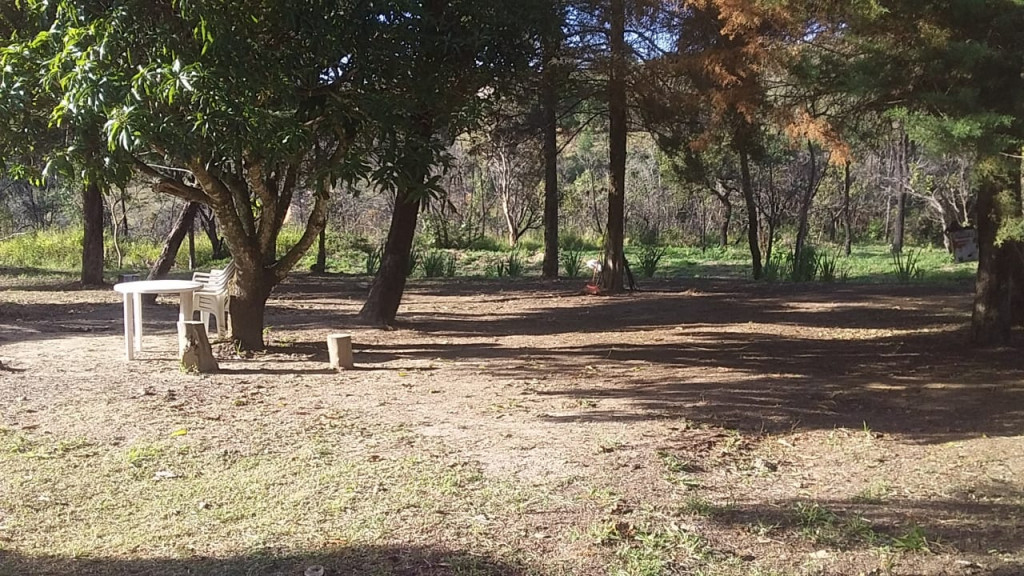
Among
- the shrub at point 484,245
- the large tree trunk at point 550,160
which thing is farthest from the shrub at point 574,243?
the large tree trunk at point 550,160

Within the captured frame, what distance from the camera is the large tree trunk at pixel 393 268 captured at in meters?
10.2

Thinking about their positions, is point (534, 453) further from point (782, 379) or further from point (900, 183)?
point (900, 183)

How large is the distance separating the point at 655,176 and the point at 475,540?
1134 inches

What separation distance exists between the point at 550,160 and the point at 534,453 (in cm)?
1081

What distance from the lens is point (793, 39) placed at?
8.45 meters

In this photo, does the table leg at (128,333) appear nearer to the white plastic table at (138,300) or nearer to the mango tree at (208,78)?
the white plastic table at (138,300)

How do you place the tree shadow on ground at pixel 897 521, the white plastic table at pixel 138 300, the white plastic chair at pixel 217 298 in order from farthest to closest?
1. the white plastic chair at pixel 217 298
2. the white plastic table at pixel 138 300
3. the tree shadow on ground at pixel 897 521

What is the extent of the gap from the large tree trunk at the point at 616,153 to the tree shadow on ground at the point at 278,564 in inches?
325

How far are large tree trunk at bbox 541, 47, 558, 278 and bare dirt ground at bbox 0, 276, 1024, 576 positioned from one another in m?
3.34

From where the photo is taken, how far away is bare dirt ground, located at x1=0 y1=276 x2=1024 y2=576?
339cm

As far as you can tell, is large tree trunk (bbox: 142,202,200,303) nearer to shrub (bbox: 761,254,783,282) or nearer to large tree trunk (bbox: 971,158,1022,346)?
shrub (bbox: 761,254,783,282)

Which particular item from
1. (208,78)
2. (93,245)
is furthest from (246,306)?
(93,245)

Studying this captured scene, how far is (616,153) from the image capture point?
516 inches

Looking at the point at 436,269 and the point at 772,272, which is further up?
the point at 436,269
